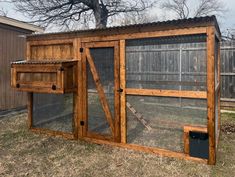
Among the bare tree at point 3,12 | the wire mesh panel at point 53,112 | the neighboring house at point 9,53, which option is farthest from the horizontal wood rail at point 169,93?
the bare tree at point 3,12

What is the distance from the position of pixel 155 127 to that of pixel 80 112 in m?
1.64

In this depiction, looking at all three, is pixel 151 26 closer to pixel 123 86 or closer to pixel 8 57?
pixel 123 86

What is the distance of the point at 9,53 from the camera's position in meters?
8.48

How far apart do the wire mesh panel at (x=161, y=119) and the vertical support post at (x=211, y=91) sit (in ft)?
0.38

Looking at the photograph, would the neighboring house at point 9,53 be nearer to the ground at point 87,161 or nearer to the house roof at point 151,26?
the ground at point 87,161

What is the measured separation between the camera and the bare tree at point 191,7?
25781 mm

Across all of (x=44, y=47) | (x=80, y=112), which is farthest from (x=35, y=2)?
(x=80, y=112)

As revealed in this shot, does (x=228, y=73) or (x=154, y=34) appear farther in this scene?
(x=228, y=73)

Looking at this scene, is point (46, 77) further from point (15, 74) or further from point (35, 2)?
point (35, 2)

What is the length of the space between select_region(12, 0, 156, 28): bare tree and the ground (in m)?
12.8

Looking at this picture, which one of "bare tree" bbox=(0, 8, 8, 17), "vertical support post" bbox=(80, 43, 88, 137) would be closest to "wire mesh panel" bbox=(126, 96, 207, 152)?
"vertical support post" bbox=(80, 43, 88, 137)

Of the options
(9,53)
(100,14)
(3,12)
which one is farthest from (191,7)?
(9,53)

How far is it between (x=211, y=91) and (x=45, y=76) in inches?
128

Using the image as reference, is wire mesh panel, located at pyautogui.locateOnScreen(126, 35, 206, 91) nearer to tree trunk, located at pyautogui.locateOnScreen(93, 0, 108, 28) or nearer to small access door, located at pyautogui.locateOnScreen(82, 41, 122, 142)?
small access door, located at pyautogui.locateOnScreen(82, 41, 122, 142)
